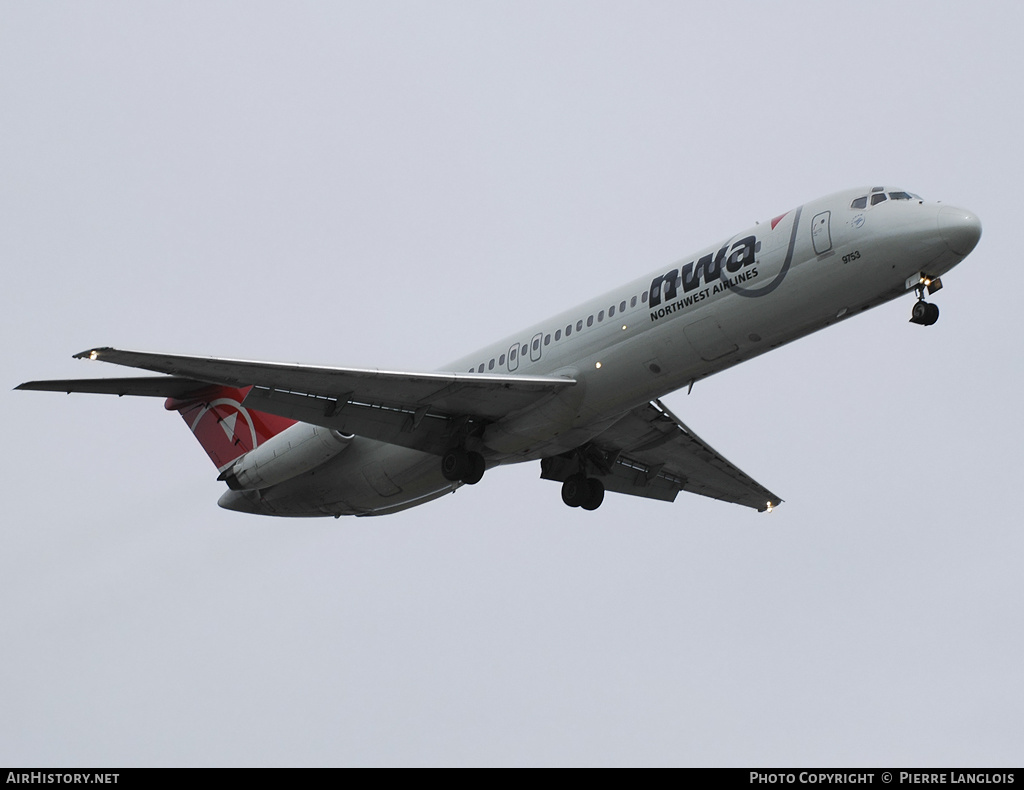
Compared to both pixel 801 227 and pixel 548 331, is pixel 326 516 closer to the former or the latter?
pixel 548 331

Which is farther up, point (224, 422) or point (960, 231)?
point (960, 231)

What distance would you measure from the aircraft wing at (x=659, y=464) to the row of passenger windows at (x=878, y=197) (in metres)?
6.59

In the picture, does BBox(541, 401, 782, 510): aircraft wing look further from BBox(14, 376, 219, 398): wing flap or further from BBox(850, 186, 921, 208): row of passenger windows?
BBox(14, 376, 219, 398): wing flap

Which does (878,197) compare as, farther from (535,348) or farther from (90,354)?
(90,354)

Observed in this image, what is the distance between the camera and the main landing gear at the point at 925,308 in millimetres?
22703

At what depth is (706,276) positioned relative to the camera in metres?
24.2

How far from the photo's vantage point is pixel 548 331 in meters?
26.5

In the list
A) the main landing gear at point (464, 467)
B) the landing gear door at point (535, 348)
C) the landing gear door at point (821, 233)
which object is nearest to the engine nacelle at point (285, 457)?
the main landing gear at point (464, 467)

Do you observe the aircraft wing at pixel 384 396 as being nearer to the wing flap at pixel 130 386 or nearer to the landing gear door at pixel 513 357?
the wing flap at pixel 130 386

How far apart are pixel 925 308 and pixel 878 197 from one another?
2132 mm

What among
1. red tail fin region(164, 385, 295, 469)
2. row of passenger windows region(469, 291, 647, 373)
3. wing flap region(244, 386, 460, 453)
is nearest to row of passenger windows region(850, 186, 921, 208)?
row of passenger windows region(469, 291, 647, 373)

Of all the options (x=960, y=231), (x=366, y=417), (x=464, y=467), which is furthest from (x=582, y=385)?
(x=960, y=231)
